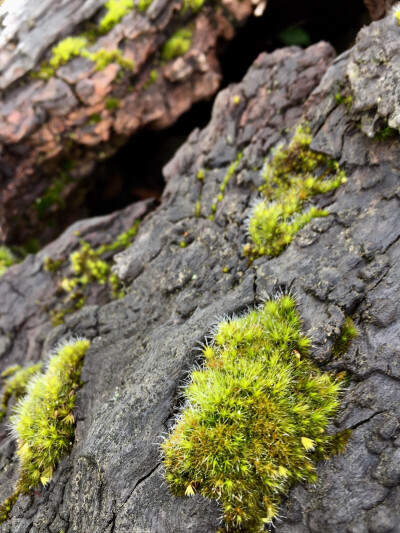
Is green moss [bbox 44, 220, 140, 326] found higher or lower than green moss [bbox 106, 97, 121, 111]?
lower

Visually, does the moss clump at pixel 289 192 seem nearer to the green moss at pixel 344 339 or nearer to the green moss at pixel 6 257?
the green moss at pixel 344 339

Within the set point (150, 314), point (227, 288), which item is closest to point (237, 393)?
point (227, 288)

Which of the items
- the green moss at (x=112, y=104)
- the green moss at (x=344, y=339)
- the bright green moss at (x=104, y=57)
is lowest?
the green moss at (x=344, y=339)

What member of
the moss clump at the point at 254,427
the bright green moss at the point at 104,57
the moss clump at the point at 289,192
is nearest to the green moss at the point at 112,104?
the bright green moss at the point at 104,57

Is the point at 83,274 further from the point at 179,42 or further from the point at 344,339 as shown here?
the point at 179,42

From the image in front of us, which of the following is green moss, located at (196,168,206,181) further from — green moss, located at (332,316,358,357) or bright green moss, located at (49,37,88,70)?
bright green moss, located at (49,37,88,70)

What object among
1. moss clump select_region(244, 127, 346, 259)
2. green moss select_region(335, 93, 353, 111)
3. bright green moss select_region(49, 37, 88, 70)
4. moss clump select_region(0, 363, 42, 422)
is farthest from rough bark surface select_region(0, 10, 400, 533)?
bright green moss select_region(49, 37, 88, 70)
